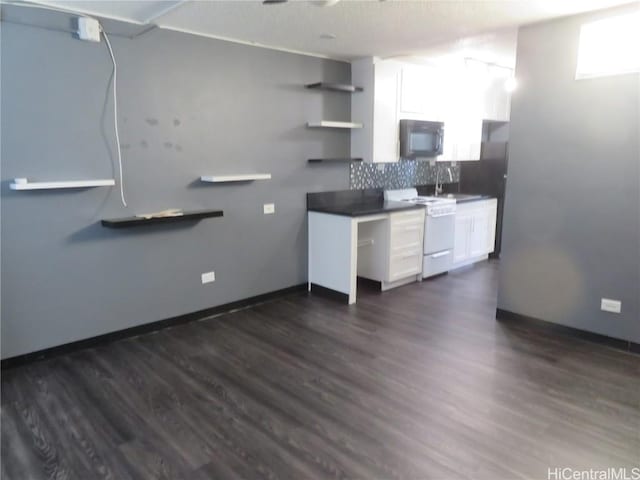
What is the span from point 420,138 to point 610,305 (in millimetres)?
2559

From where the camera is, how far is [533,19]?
3.11 metres

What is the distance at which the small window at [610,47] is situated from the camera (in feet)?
9.37

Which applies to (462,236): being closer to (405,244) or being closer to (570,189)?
(405,244)

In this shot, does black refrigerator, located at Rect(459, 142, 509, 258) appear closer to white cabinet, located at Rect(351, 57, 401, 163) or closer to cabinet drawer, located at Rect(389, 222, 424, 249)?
cabinet drawer, located at Rect(389, 222, 424, 249)

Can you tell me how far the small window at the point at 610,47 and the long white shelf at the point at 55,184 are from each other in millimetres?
3522

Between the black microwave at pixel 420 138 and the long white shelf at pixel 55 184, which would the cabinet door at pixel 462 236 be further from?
the long white shelf at pixel 55 184

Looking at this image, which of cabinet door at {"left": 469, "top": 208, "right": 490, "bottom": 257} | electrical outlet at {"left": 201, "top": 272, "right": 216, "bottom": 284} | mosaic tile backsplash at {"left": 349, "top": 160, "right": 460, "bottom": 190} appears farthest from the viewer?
cabinet door at {"left": 469, "top": 208, "right": 490, "bottom": 257}

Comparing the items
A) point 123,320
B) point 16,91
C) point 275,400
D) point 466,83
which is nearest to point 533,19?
point 466,83

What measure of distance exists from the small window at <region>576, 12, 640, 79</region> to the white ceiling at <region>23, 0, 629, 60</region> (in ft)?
0.53

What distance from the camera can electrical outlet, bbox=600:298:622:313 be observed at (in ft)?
10.3

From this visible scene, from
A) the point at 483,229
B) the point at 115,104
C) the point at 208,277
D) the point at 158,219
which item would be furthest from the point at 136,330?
the point at 483,229

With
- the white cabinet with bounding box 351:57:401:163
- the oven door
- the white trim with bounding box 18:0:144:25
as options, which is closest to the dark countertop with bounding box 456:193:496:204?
the oven door

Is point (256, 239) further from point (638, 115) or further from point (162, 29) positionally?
point (638, 115)

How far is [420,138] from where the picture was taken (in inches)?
190
